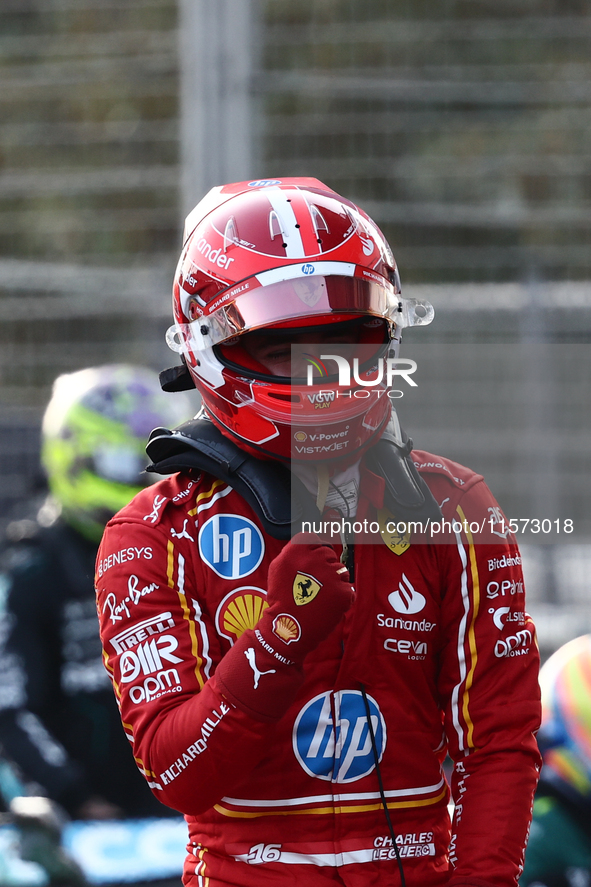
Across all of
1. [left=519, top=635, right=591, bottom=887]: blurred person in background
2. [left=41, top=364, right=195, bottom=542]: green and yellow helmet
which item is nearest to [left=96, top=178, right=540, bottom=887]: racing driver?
[left=519, top=635, right=591, bottom=887]: blurred person in background

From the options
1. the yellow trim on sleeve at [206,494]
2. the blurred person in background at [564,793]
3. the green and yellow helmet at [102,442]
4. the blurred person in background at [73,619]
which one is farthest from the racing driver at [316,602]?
the green and yellow helmet at [102,442]

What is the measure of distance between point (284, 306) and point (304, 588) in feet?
1.56

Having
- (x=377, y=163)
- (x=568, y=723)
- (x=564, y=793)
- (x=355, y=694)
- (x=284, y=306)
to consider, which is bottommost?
(x=564, y=793)

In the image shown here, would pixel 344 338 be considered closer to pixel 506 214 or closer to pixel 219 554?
pixel 219 554

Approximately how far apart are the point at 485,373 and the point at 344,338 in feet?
8.90

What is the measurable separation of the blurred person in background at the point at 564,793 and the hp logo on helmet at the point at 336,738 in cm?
154

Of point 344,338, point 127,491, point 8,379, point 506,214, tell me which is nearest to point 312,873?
point 344,338

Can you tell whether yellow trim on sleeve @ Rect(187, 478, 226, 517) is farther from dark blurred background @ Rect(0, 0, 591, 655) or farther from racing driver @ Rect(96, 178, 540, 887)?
dark blurred background @ Rect(0, 0, 591, 655)

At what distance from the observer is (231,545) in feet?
5.76

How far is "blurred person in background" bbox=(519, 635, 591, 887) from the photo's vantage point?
3.21 m

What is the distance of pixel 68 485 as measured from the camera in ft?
13.4

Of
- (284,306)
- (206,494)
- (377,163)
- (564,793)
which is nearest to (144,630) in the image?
(206,494)

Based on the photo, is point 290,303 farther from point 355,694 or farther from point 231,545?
point 355,694

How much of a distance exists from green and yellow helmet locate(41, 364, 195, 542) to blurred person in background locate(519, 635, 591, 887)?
5.35 ft
